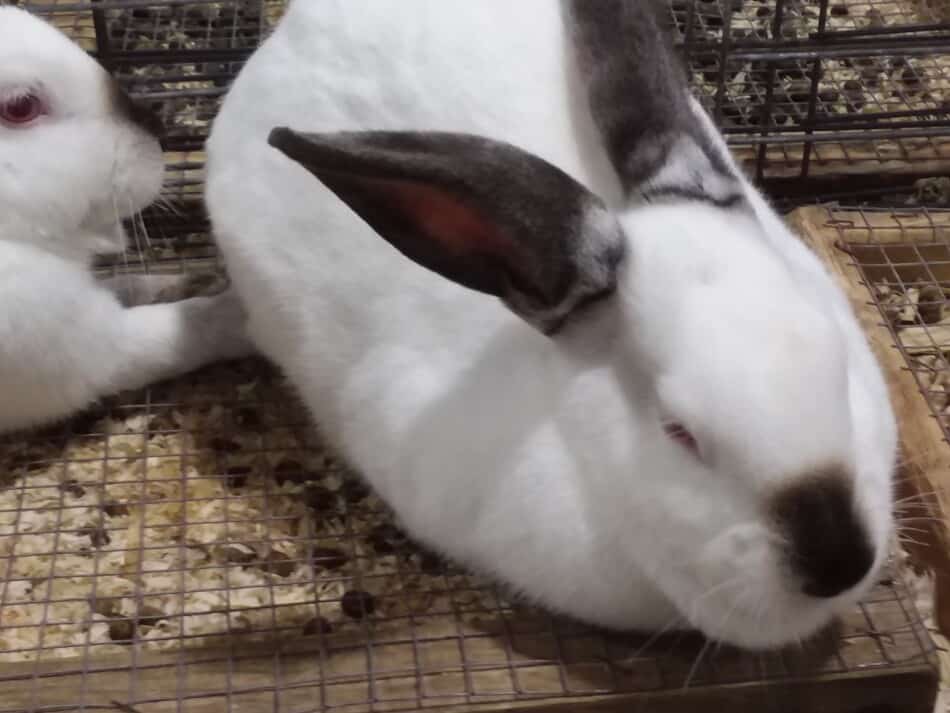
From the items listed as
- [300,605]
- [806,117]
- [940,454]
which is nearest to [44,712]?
[300,605]

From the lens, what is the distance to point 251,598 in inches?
64.5

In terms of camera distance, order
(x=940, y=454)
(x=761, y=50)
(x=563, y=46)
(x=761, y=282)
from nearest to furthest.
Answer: (x=761, y=282)
(x=563, y=46)
(x=940, y=454)
(x=761, y=50)

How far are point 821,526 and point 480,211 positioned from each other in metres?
0.43

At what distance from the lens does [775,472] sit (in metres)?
1.10

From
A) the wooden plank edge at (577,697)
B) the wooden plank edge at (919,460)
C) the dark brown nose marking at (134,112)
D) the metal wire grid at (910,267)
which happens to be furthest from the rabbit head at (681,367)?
the dark brown nose marking at (134,112)

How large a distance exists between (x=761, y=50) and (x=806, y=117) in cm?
26

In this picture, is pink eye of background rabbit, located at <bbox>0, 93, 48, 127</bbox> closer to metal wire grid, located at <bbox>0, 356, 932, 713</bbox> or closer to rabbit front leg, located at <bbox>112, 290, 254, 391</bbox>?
rabbit front leg, located at <bbox>112, 290, 254, 391</bbox>

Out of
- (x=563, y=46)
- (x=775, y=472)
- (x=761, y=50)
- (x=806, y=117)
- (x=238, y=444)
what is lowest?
(x=238, y=444)

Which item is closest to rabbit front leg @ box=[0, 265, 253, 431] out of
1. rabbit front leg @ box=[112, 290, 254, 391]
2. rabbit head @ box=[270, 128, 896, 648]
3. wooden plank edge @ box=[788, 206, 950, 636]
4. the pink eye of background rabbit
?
rabbit front leg @ box=[112, 290, 254, 391]

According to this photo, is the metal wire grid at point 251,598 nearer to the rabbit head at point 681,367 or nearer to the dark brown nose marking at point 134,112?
the rabbit head at point 681,367

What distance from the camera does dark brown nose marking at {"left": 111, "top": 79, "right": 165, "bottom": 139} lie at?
1946 millimetres

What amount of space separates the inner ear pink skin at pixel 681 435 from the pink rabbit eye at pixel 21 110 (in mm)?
1133

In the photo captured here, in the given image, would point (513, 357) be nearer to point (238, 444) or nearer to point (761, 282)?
point (761, 282)

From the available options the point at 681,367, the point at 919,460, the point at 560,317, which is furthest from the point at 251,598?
the point at 919,460
